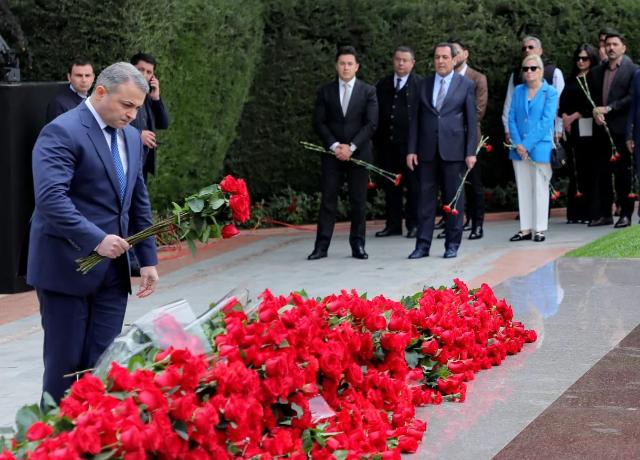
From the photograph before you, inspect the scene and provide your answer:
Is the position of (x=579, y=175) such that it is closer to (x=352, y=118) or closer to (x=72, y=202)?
(x=352, y=118)

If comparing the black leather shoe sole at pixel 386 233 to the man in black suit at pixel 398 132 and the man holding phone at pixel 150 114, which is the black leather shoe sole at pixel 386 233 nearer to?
the man in black suit at pixel 398 132

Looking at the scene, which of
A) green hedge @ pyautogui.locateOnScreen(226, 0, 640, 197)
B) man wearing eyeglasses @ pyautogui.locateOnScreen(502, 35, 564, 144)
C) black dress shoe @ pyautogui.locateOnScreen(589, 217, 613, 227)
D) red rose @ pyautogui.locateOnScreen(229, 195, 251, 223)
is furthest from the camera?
green hedge @ pyautogui.locateOnScreen(226, 0, 640, 197)

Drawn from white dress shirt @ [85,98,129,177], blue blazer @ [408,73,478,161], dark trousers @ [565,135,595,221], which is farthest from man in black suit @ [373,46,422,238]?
white dress shirt @ [85,98,129,177]

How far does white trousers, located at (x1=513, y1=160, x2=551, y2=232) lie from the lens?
43.5 feet

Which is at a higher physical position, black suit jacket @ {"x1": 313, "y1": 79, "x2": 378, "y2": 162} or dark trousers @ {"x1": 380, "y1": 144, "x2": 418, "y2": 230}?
black suit jacket @ {"x1": 313, "y1": 79, "x2": 378, "y2": 162}

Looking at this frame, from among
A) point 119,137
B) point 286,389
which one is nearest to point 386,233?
point 119,137

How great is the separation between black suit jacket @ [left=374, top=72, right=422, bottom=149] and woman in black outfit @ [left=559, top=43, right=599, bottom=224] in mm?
1811

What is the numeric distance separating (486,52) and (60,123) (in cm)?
1066

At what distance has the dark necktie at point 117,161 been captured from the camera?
5.90 meters

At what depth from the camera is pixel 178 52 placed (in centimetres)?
1332

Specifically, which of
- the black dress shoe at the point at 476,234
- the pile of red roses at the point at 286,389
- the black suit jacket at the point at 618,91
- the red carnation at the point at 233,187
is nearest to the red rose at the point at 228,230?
the red carnation at the point at 233,187

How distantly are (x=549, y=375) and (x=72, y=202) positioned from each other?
2.67 m

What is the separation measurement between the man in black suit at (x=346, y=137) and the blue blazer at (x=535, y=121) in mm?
1757

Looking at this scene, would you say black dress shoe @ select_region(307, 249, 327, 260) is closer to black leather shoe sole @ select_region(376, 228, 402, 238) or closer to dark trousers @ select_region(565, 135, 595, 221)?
black leather shoe sole @ select_region(376, 228, 402, 238)
